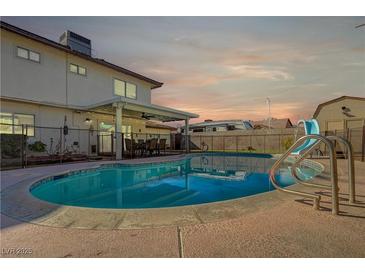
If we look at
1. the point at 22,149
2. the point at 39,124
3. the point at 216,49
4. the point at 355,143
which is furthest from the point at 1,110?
the point at 355,143

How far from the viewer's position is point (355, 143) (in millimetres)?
15328

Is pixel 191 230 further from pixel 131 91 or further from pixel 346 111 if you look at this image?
pixel 346 111

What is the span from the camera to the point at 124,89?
58.1 feet

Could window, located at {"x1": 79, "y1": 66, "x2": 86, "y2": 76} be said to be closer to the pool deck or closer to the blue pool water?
the blue pool water

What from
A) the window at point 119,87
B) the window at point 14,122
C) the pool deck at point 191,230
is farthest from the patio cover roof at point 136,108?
the pool deck at point 191,230

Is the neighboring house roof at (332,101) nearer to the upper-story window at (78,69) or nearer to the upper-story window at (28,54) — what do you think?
the upper-story window at (78,69)

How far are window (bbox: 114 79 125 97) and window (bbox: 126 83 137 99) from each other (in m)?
0.43

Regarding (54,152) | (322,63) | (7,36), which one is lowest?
(54,152)

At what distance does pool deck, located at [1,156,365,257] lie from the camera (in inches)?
94.7

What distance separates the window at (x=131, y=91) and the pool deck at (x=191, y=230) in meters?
14.6

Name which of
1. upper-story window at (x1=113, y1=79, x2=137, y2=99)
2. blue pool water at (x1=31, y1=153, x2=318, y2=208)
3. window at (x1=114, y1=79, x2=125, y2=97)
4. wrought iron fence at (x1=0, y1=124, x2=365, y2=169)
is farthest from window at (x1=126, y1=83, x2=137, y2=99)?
blue pool water at (x1=31, y1=153, x2=318, y2=208)

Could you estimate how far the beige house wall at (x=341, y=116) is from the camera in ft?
58.5
